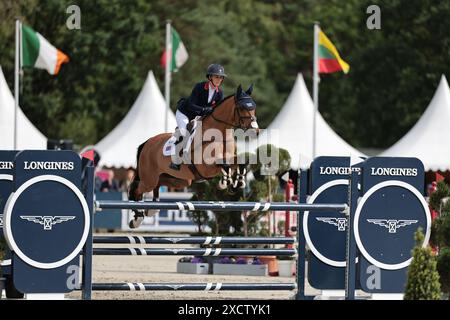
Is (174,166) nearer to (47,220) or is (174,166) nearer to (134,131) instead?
(47,220)

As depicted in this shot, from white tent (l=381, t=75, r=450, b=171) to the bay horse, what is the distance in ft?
39.3

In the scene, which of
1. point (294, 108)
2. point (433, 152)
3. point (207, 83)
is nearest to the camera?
point (207, 83)

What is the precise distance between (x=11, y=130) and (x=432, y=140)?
29.7 feet

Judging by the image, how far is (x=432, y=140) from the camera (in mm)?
23172

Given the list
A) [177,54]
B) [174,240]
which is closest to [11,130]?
[177,54]

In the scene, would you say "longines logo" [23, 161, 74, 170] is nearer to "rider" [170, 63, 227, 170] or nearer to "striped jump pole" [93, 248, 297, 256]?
"striped jump pole" [93, 248, 297, 256]

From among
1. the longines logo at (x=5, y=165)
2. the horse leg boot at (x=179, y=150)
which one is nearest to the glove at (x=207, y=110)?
the horse leg boot at (x=179, y=150)

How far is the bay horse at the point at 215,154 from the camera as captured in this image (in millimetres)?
9898

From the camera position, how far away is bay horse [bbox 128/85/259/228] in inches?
390

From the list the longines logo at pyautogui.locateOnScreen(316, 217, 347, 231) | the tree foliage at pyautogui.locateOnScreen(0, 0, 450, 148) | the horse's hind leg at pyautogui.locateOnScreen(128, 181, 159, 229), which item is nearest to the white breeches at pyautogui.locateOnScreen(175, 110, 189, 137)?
the horse's hind leg at pyautogui.locateOnScreen(128, 181, 159, 229)

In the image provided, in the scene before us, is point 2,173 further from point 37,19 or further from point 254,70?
point 254,70

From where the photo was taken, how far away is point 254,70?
51281mm

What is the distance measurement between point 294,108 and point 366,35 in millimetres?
22255
